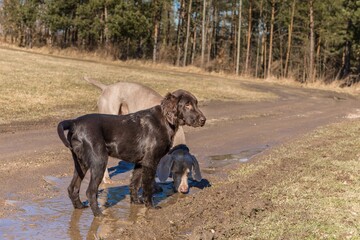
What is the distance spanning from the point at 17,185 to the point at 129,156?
2.05 metres

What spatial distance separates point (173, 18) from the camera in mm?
67188

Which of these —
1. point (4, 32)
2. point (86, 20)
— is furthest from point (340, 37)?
point (4, 32)

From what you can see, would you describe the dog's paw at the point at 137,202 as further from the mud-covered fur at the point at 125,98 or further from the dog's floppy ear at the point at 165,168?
the mud-covered fur at the point at 125,98

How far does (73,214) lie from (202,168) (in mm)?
3810

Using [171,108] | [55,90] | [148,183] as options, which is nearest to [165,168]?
[148,183]

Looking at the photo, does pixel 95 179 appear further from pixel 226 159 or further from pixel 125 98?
pixel 226 159

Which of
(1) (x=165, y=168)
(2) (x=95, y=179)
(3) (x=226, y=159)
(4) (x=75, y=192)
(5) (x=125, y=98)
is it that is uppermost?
(5) (x=125, y=98)

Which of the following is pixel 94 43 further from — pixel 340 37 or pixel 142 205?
pixel 142 205

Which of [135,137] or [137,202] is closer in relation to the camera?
[135,137]

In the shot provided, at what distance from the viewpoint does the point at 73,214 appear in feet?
20.7

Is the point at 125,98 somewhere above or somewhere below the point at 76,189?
above

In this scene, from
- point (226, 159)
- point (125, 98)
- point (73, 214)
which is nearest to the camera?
point (73, 214)

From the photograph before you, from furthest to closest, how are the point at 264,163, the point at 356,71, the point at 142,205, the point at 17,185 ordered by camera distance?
the point at 356,71 → the point at 264,163 → the point at 17,185 → the point at 142,205

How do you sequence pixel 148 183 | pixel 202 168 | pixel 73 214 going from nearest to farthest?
pixel 73 214 < pixel 148 183 < pixel 202 168
